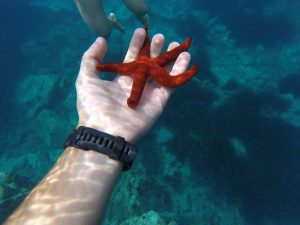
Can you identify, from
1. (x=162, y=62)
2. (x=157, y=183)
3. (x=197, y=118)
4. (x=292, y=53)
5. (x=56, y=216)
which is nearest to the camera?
(x=56, y=216)

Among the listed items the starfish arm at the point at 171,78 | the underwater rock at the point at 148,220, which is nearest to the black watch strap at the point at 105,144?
the starfish arm at the point at 171,78

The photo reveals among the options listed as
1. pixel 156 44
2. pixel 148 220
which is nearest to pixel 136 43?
pixel 156 44

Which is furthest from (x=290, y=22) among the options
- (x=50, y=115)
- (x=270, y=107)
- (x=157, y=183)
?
(x=50, y=115)

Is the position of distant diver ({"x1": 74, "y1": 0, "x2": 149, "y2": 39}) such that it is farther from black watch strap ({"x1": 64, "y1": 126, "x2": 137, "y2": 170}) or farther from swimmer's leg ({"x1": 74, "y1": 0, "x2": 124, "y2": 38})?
black watch strap ({"x1": 64, "y1": 126, "x2": 137, "y2": 170})

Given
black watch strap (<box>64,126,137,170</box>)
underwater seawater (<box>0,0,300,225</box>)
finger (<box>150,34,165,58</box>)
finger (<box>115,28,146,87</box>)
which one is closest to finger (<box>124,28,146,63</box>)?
finger (<box>115,28,146,87</box>)

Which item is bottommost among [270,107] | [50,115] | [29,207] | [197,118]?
[270,107]

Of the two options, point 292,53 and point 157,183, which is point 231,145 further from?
point 292,53

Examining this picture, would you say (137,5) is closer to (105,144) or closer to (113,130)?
(113,130)
